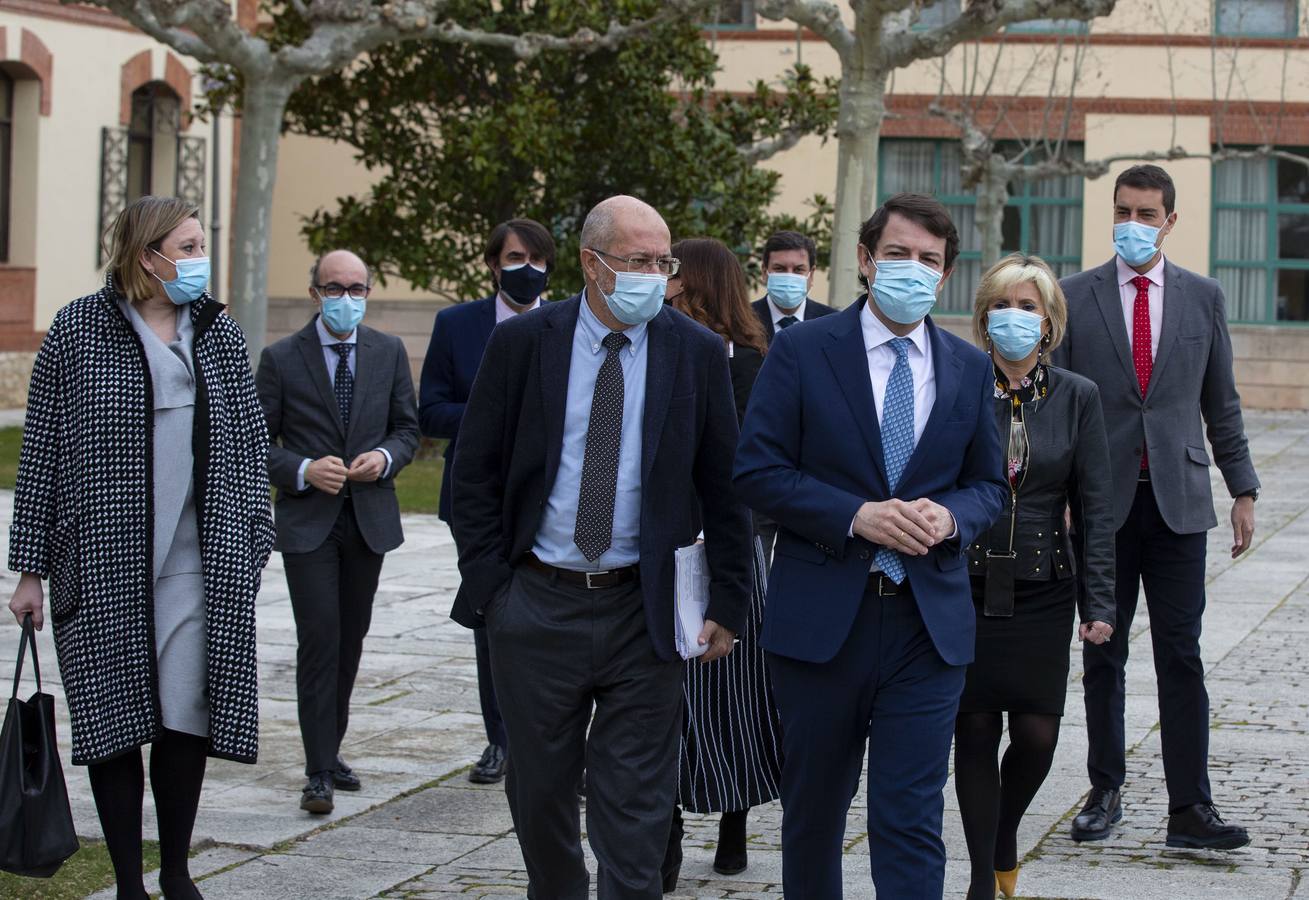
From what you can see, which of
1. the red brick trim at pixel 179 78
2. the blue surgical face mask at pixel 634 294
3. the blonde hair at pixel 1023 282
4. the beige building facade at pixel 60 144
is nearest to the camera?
the blue surgical face mask at pixel 634 294

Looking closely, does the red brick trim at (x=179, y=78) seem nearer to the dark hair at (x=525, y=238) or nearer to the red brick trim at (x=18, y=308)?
the red brick trim at (x=18, y=308)

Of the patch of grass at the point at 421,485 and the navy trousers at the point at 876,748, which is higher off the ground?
the patch of grass at the point at 421,485

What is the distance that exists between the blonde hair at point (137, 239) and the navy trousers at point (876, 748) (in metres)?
1.93

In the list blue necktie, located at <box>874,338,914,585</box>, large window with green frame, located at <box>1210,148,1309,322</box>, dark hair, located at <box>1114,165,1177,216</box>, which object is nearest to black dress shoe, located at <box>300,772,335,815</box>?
blue necktie, located at <box>874,338,914,585</box>

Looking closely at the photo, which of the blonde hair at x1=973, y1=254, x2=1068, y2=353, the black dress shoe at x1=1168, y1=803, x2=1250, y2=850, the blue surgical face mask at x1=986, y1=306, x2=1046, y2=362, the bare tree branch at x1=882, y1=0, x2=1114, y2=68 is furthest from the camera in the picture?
the bare tree branch at x1=882, y1=0, x2=1114, y2=68

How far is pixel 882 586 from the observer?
4.76m

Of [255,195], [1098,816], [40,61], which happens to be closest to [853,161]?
[255,195]

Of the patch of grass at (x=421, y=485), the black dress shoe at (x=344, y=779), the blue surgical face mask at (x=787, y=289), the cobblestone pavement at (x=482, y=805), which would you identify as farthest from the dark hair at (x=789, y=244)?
the patch of grass at (x=421, y=485)

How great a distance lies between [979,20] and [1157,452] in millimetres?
10470

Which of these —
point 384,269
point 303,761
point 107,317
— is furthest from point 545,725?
point 384,269

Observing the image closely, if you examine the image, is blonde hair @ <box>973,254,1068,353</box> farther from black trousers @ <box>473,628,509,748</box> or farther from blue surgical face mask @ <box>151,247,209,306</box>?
black trousers @ <box>473,628,509,748</box>

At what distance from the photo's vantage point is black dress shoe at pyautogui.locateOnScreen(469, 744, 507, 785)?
739 centimetres

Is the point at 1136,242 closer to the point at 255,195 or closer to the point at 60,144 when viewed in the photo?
the point at 255,195

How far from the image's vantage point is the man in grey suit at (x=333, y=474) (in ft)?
23.2
